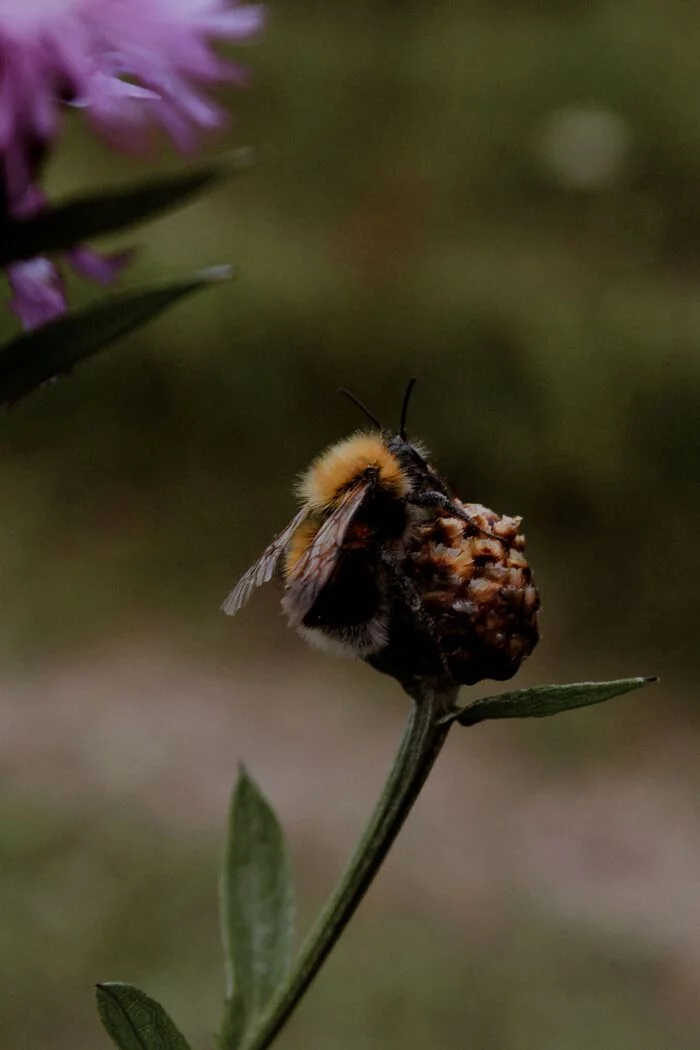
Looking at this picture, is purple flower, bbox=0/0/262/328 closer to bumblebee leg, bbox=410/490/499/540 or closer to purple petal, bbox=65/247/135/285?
purple petal, bbox=65/247/135/285

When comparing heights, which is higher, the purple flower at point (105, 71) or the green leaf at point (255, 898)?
the purple flower at point (105, 71)

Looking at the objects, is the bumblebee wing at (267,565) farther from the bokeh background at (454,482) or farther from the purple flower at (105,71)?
the bokeh background at (454,482)

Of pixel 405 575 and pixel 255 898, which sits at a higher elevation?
pixel 405 575

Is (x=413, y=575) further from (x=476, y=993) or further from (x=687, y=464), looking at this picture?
(x=687, y=464)

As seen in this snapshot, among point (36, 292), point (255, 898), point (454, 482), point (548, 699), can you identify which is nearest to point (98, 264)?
point (36, 292)

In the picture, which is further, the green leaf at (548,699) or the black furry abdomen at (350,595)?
the black furry abdomen at (350,595)

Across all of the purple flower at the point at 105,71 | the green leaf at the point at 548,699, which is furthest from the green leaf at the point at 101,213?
the green leaf at the point at 548,699

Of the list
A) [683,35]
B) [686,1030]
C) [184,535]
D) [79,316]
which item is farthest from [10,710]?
[79,316]

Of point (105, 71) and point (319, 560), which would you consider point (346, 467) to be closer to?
point (319, 560)
